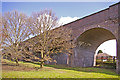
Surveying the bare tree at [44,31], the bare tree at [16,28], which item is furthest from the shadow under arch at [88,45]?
the bare tree at [16,28]

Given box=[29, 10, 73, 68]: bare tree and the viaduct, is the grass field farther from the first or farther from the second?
the viaduct

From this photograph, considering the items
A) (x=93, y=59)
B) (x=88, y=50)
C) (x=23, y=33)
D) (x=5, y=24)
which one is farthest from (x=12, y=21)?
(x=93, y=59)

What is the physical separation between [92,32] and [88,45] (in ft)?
11.2

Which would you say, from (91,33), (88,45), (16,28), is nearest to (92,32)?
(91,33)

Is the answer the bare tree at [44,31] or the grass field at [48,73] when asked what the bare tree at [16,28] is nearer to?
the bare tree at [44,31]

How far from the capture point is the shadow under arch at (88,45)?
15.1 metres

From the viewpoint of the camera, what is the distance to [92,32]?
1477 centimetres

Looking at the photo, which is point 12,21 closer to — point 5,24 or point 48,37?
point 5,24

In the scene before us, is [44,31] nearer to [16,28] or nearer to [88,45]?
[16,28]

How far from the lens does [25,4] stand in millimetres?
9156

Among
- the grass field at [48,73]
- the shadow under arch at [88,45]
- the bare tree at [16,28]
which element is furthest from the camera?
the shadow under arch at [88,45]

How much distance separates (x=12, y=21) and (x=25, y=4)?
18.0ft

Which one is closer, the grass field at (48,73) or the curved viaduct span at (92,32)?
the grass field at (48,73)

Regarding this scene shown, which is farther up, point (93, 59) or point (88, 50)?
point (88, 50)
